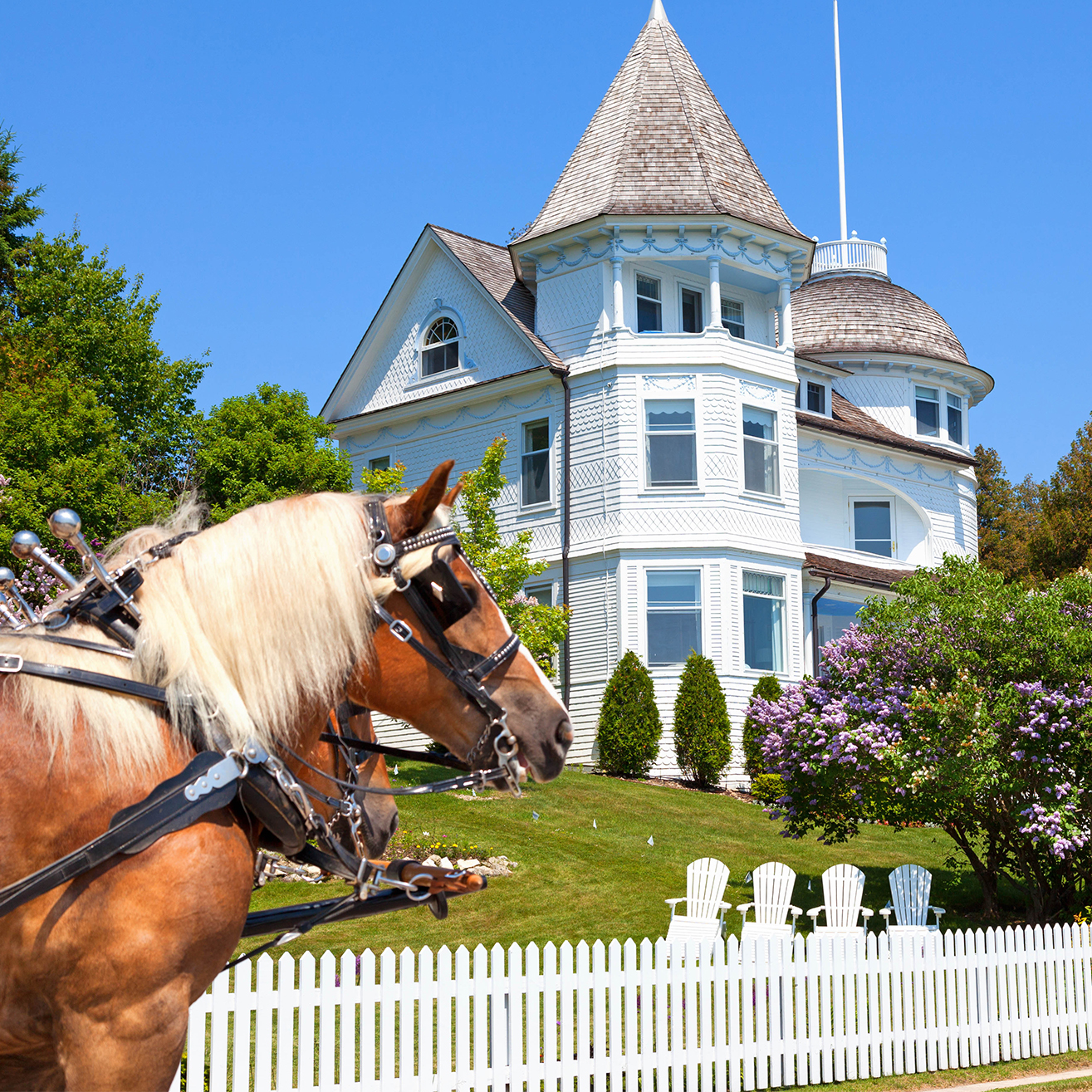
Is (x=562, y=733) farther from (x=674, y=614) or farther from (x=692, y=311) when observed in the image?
(x=692, y=311)

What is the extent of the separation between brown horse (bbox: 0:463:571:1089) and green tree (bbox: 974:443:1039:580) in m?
42.5

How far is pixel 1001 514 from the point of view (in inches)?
1879

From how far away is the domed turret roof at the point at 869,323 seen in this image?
33688 millimetres

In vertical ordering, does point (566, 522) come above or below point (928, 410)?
below

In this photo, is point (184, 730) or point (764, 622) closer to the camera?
point (184, 730)

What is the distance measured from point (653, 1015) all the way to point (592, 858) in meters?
7.70

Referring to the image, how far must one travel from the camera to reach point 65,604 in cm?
331

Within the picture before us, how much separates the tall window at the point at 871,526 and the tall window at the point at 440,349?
11.5 metres

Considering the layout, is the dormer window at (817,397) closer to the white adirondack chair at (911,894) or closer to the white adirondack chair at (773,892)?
the white adirondack chair at (911,894)

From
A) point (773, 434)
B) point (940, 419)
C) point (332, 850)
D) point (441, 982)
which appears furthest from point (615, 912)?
point (940, 419)

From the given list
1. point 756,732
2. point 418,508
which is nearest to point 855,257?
point 756,732

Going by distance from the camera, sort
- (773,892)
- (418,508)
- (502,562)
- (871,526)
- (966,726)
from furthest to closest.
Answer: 1. (871,526)
2. (502,562)
3. (773,892)
4. (966,726)
5. (418,508)

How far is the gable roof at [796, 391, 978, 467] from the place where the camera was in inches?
1196

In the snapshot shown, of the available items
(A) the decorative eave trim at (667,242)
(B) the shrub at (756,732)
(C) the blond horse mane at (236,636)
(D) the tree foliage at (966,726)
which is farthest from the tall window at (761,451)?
(C) the blond horse mane at (236,636)
